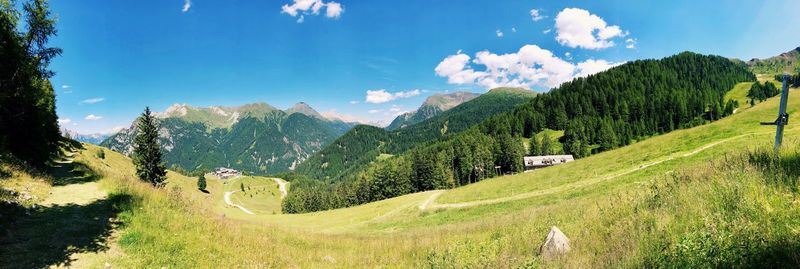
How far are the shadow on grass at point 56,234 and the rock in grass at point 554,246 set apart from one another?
12.5 m

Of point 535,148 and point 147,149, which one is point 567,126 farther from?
point 147,149

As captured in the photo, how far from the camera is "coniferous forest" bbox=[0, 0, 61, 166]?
22.1 metres

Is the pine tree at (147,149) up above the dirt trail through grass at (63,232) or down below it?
above

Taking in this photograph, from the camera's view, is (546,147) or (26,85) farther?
(546,147)

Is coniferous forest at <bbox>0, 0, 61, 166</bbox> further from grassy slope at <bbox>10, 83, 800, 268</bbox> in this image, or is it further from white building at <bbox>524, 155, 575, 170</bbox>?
white building at <bbox>524, 155, 575, 170</bbox>

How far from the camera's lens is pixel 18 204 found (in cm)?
1370

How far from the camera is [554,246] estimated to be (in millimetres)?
9305

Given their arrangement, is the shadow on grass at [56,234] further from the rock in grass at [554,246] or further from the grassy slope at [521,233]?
the rock in grass at [554,246]

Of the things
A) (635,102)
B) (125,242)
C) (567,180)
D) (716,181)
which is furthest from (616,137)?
(125,242)

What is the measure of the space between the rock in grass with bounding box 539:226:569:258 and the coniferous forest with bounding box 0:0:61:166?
27828 millimetres

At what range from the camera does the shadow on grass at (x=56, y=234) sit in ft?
31.2

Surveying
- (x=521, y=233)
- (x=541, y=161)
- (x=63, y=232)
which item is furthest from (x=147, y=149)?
(x=541, y=161)

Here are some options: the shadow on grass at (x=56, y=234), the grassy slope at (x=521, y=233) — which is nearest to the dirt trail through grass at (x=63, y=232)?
the shadow on grass at (x=56, y=234)

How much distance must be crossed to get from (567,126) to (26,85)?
153244 mm
